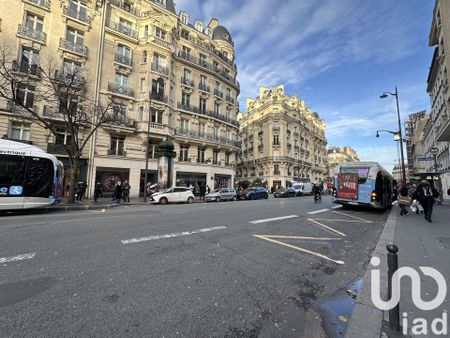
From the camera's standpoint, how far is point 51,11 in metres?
21.5

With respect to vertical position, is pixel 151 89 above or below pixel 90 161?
above

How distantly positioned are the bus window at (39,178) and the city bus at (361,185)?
55.5 feet

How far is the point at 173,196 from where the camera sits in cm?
1969

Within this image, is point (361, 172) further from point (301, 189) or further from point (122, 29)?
point (122, 29)

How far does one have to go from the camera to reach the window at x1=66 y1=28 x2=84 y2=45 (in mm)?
22562

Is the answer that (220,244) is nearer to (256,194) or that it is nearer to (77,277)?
(77,277)

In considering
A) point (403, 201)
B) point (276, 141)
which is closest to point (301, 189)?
point (276, 141)

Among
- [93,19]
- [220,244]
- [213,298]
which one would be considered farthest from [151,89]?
[213,298]

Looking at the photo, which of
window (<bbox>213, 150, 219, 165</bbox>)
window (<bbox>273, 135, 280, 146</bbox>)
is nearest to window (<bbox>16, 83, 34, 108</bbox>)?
window (<bbox>213, 150, 219, 165</bbox>)

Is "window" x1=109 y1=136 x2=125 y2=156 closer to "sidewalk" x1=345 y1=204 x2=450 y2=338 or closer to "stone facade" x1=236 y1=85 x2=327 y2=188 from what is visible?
"sidewalk" x1=345 y1=204 x2=450 y2=338

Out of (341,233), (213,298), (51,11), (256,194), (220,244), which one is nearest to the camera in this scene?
(213,298)

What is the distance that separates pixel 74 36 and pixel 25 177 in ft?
64.0

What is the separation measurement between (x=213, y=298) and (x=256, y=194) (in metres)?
24.7

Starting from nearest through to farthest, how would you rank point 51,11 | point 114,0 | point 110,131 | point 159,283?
point 159,283 < point 51,11 < point 110,131 < point 114,0
